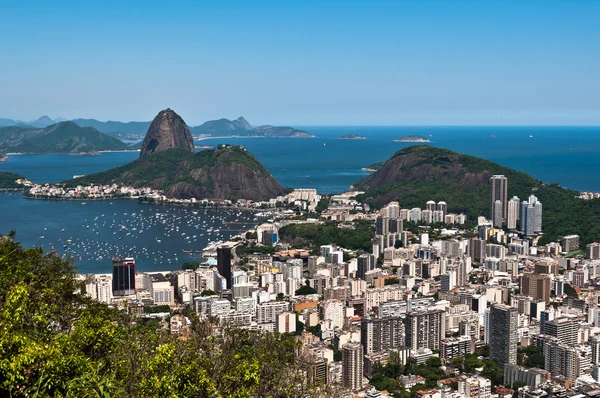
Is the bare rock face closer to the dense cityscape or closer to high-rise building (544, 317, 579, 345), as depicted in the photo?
the dense cityscape

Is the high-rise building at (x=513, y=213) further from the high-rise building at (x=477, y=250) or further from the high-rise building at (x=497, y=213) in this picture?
the high-rise building at (x=477, y=250)

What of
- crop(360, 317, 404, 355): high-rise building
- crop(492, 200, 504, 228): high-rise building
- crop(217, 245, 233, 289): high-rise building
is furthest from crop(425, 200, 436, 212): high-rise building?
crop(360, 317, 404, 355): high-rise building

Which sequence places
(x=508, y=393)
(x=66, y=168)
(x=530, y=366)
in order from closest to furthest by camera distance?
(x=508, y=393), (x=530, y=366), (x=66, y=168)

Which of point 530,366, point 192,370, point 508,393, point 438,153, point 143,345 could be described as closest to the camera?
point 192,370

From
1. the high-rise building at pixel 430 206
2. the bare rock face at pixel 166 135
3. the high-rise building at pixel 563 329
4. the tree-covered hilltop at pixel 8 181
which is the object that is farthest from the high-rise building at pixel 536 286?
the bare rock face at pixel 166 135

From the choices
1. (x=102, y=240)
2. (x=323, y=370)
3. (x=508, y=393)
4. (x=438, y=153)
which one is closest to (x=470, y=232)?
(x=438, y=153)

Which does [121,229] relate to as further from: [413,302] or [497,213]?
[413,302]

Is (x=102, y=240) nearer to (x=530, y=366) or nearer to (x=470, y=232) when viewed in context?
(x=470, y=232)
